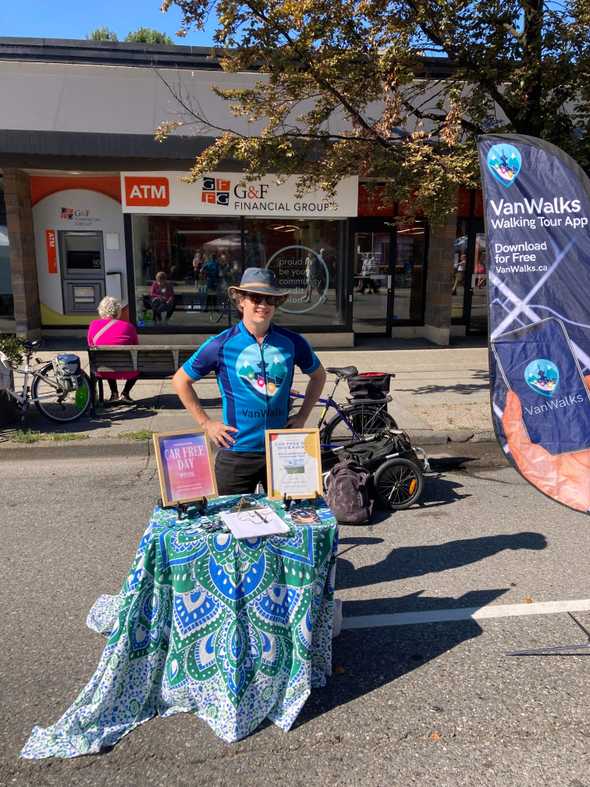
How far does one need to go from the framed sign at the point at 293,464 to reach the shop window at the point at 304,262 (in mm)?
10003

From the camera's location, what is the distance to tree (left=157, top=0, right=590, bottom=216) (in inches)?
271

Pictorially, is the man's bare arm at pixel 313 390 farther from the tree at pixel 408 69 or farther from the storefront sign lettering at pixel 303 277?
the storefront sign lettering at pixel 303 277

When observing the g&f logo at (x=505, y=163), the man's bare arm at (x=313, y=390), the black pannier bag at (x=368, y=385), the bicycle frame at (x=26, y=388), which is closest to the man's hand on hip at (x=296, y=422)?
the man's bare arm at (x=313, y=390)

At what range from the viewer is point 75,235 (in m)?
13.1

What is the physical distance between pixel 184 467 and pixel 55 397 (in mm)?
5583

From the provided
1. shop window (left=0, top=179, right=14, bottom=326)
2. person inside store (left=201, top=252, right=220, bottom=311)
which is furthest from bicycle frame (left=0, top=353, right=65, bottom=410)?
shop window (left=0, top=179, right=14, bottom=326)

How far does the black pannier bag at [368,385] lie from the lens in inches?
251

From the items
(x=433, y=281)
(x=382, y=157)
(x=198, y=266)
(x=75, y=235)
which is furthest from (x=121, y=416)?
(x=433, y=281)

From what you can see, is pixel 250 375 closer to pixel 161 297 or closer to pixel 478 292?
pixel 161 297

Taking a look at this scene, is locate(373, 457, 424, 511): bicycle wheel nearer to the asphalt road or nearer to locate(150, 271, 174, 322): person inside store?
the asphalt road

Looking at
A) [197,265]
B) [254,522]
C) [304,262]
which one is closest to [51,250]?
[197,265]

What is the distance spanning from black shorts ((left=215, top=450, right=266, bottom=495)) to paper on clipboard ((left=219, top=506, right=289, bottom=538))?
49 cm

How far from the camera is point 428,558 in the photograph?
14.3 feet

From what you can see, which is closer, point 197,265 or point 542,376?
point 542,376
